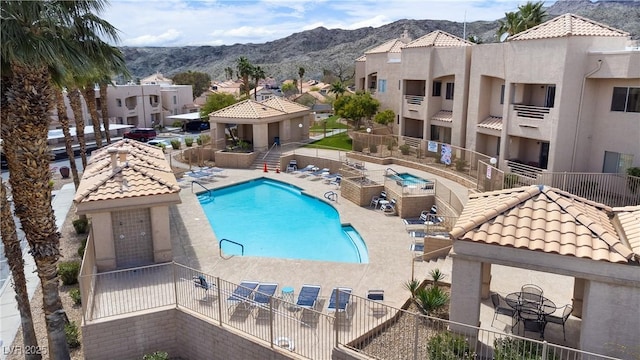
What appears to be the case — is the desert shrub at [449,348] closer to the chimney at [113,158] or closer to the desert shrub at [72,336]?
the desert shrub at [72,336]

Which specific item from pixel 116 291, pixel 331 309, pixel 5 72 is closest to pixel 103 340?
pixel 116 291

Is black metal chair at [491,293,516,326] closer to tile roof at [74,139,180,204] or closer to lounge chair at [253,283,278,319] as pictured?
lounge chair at [253,283,278,319]

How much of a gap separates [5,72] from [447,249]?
15440 millimetres

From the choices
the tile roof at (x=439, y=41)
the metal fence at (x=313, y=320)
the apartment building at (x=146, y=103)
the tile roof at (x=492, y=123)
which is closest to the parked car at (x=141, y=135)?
the apartment building at (x=146, y=103)

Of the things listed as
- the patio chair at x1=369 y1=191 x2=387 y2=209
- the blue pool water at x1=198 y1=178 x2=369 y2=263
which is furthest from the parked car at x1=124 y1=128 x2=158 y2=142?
the patio chair at x1=369 y1=191 x2=387 y2=209

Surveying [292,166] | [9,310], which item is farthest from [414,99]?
[9,310]

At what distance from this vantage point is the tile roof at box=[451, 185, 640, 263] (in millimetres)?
10445

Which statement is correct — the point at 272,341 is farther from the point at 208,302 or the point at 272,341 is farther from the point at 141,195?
the point at 141,195

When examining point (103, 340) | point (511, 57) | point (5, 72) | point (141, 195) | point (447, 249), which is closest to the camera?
point (5, 72)

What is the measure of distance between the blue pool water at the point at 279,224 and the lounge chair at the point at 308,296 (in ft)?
17.7

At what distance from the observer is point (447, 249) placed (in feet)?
59.3

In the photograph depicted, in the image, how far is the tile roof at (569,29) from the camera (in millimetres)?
A: 23498

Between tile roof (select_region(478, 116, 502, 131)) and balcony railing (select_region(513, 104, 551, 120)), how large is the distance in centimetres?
221

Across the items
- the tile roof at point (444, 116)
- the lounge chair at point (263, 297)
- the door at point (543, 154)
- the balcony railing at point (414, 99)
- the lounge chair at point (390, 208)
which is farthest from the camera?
the balcony railing at point (414, 99)
